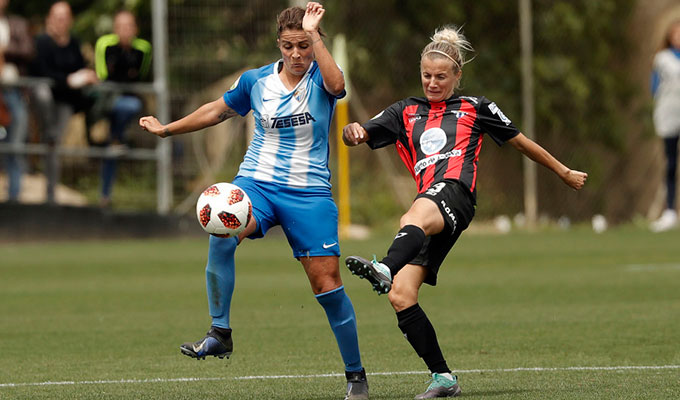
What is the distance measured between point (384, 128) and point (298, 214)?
633 millimetres

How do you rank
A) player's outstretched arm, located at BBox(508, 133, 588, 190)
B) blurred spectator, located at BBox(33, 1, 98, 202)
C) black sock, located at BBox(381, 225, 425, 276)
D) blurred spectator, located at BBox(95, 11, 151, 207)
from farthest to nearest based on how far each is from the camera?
blurred spectator, located at BBox(95, 11, 151, 207)
blurred spectator, located at BBox(33, 1, 98, 202)
player's outstretched arm, located at BBox(508, 133, 588, 190)
black sock, located at BBox(381, 225, 425, 276)

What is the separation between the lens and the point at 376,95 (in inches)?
776

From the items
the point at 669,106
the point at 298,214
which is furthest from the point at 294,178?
the point at 669,106

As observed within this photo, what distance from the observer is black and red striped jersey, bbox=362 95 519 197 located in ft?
20.2

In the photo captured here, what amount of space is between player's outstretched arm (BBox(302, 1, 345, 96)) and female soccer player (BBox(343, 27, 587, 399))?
26 centimetres

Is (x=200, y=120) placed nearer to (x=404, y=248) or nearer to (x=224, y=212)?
(x=224, y=212)

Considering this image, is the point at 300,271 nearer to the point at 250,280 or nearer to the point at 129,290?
the point at 250,280

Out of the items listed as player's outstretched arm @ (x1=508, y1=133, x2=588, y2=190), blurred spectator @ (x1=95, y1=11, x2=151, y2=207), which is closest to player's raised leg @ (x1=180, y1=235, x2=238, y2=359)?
player's outstretched arm @ (x1=508, y1=133, x2=588, y2=190)

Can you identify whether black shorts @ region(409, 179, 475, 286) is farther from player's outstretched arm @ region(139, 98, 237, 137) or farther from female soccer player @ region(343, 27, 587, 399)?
player's outstretched arm @ region(139, 98, 237, 137)

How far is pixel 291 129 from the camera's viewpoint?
6.34 m

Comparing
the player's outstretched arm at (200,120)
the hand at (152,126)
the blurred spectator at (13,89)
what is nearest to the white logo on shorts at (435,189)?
the player's outstretched arm at (200,120)

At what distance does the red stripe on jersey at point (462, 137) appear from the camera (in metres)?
6.12

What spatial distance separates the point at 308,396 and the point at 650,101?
15429 mm

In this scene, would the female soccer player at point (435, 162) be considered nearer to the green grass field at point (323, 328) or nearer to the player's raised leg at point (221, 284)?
the green grass field at point (323, 328)
